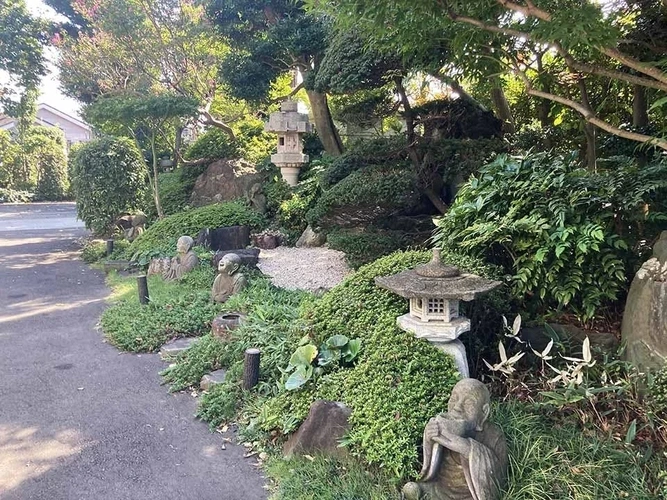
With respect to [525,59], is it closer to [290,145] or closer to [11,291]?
[290,145]

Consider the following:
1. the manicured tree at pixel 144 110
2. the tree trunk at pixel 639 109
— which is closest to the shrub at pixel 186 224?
the manicured tree at pixel 144 110

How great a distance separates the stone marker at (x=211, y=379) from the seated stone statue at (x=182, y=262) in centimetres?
322

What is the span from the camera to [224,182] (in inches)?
471

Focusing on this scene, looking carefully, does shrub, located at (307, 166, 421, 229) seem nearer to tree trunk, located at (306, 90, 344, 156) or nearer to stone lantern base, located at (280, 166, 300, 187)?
stone lantern base, located at (280, 166, 300, 187)

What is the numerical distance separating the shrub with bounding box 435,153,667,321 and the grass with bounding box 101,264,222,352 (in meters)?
3.26

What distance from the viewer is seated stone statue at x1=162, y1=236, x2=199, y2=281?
7.27m

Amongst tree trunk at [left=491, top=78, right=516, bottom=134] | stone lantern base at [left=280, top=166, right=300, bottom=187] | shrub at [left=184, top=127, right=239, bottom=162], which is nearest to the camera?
tree trunk at [left=491, top=78, right=516, bottom=134]

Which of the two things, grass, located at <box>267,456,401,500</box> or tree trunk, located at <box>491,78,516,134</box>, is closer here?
grass, located at <box>267,456,401,500</box>

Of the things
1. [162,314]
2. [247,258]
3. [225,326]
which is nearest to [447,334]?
[225,326]

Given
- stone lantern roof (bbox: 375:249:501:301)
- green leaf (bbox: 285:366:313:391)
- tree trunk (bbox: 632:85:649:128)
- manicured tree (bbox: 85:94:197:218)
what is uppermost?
manicured tree (bbox: 85:94:197:218)

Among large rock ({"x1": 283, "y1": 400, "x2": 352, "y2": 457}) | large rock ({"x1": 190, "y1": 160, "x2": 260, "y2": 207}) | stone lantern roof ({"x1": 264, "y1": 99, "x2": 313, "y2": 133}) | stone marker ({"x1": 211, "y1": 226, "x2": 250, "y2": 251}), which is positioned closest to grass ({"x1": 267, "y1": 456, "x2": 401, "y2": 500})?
large rock ({"x1": 283, "y1": 400, "x2": 352, "y2": 457})

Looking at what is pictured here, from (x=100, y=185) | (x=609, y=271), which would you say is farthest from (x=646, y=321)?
(x=100, y=185)

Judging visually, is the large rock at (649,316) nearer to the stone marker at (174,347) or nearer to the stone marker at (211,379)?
the stone marker at (211,379)

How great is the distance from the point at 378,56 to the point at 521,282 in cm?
379
